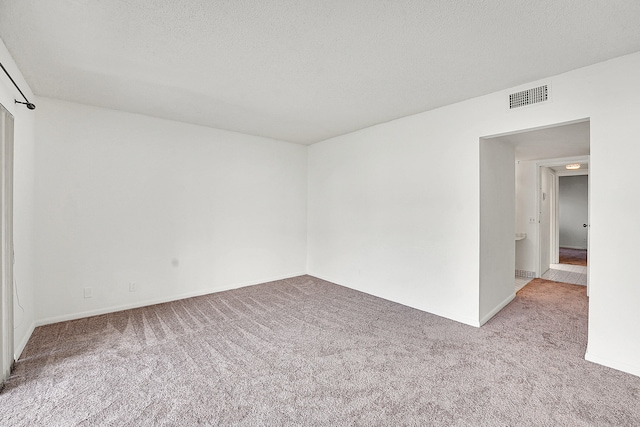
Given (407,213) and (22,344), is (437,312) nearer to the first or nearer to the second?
(407,213)

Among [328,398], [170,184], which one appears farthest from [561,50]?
[170,184]

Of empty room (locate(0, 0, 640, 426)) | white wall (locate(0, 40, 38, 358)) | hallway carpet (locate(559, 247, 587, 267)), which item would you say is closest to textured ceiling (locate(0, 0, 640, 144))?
empty room (locate(0, 0, 640, 426))

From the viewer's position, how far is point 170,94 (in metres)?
3.08

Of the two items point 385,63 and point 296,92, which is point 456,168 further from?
point 296,92

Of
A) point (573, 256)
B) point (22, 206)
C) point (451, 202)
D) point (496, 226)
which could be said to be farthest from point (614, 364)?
point (573, 256)

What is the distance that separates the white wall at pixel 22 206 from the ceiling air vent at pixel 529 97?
176 inches

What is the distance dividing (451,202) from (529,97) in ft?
4.19

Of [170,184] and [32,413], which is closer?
[32,413]

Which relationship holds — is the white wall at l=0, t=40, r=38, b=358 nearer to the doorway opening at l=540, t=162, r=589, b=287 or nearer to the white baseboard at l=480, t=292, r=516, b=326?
the white baseboard at l=480, t=292, r=516, b=326

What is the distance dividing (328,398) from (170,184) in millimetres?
3434

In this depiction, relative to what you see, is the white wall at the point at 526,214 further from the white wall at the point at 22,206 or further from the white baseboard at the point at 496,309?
the white wall at the point at 22,206

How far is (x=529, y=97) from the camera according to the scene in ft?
9.07

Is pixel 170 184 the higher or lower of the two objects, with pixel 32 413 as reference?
higher

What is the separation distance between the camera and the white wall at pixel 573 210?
28.0 feet
